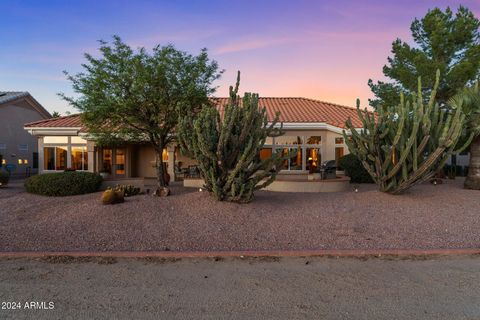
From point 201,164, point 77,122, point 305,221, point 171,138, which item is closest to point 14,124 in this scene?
point 77,122

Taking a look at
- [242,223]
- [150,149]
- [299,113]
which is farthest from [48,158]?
[242,223]

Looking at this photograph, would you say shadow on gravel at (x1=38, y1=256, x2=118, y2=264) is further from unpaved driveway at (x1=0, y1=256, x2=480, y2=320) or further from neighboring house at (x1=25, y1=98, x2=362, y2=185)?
neighboring house at (x1=25, y1=98, x2=362, y2=185)

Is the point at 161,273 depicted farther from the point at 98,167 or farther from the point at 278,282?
the point at 98,167

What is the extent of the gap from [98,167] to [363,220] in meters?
17.1

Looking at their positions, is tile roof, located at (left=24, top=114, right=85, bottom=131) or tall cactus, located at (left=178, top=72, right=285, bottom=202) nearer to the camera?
tall cactus, located at (left=178, top=72, right=285, bottom=202)

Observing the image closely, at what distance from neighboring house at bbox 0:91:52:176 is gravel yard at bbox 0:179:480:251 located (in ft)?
55.3

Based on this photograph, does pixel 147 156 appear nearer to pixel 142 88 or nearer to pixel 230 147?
pixel 142 88

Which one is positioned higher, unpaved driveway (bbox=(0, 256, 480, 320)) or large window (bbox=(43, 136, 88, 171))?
large window (bbox=(43, 136, 88, 171))

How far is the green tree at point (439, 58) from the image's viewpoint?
59.9 feet

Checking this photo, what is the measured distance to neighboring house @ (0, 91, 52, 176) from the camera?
80.9ft

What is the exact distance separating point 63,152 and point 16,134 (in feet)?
26.4

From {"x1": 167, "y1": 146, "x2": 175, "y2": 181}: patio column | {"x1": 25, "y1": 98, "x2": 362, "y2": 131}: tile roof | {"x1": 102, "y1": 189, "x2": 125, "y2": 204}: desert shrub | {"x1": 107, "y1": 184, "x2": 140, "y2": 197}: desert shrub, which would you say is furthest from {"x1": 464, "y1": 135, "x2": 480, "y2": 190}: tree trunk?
{"x1": 167, "y1": 146, "x2": 175, "y2": 181}: patio column

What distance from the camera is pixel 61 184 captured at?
11.6 meters

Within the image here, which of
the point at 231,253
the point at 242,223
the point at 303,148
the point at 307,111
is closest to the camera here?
the point at 231,253
